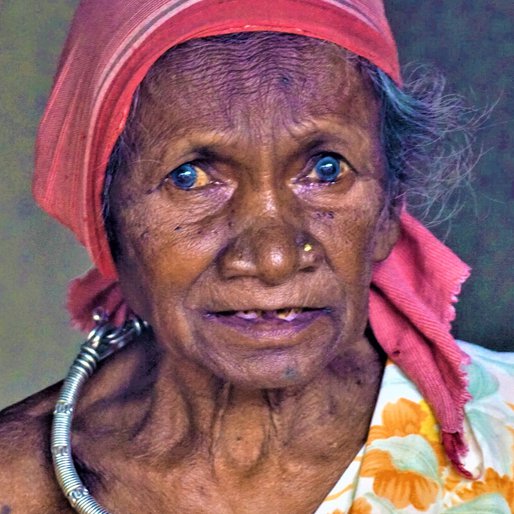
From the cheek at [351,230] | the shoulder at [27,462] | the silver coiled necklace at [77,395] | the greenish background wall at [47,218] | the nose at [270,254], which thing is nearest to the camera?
the nose at [270,254]

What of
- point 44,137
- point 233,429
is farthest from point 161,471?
point 44,137

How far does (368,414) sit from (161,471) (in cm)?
39

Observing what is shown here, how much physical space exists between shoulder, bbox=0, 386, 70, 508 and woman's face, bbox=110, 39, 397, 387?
405 mm

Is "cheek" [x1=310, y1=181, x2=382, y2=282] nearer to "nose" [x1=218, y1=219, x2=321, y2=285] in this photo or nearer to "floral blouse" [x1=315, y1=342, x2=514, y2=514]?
"nose" [x1=218, y1=219, x2=321, y2=285]

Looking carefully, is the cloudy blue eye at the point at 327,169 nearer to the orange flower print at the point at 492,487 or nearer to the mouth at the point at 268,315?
the mouth at the point at 268,315

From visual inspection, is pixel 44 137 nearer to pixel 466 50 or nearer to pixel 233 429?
pixel 233 429

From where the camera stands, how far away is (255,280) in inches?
58.2

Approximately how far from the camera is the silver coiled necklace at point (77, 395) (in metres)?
1.67

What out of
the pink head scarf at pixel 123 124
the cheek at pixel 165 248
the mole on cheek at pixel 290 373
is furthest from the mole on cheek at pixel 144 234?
the mole on cheek at pixel 290 373

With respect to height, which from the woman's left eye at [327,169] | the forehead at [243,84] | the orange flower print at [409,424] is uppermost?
the forehead at [243,84]

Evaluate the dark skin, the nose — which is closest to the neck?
the dark skin

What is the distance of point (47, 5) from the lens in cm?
256

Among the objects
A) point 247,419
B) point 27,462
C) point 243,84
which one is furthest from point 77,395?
point 243,84

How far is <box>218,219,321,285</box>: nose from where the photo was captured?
1448 millimetres
